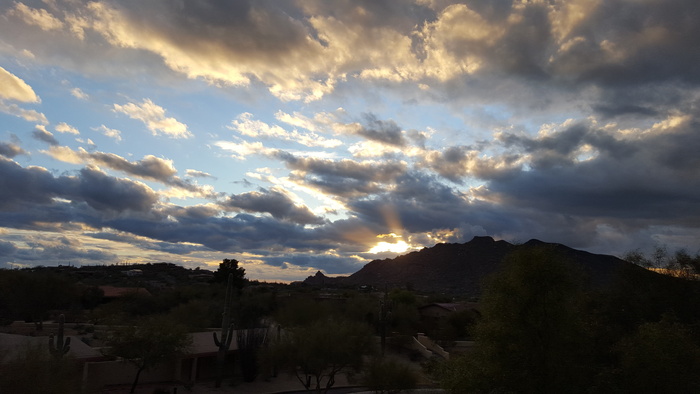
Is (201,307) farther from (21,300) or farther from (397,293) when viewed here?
(397,293)

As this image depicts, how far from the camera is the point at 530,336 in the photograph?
1939cm

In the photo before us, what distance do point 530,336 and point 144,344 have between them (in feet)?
90.0

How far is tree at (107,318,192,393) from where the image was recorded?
34.9 metres

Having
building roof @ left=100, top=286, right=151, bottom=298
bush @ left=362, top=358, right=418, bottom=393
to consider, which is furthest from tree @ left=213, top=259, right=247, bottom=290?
bush @ left=362, top=358, right=418, bottom=393

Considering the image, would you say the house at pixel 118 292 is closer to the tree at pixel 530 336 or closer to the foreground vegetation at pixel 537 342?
the foreground vegetation at pixel 537 342

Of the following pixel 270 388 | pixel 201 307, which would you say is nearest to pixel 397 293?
pixel 201 307

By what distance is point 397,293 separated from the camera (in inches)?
3270

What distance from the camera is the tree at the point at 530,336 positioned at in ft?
62.7

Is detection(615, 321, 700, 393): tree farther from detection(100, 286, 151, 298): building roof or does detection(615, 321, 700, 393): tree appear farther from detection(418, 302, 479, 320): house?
detection(100, 286, 151, 298): building roof

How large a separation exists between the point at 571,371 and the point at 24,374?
1936 centimetres

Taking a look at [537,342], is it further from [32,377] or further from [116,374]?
[116,374]

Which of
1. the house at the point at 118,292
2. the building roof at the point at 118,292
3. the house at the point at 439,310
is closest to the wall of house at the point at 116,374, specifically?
the house at the point at 118,292

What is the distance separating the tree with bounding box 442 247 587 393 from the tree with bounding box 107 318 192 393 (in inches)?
916

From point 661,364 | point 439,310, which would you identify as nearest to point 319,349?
point 661,364
